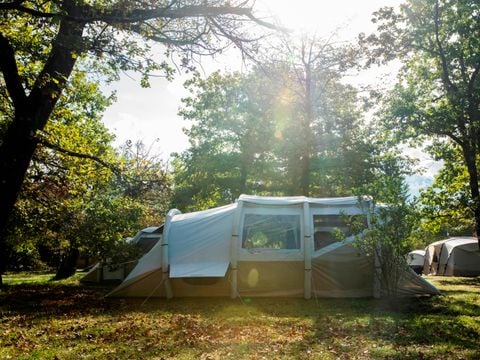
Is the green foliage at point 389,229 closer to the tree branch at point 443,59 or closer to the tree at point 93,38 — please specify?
the tree at point 93,38

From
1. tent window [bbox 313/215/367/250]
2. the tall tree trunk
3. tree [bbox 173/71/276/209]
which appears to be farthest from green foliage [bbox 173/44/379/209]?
the tall tree trunk

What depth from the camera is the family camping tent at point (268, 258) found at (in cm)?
1159

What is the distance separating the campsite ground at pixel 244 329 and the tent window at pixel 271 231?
1527mm

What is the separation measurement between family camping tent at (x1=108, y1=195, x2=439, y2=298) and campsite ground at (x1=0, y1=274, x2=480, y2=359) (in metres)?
0.57

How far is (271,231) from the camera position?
12023 millimetres

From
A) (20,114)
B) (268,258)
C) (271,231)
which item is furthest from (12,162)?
(271,231)

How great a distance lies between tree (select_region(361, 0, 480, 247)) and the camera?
16761 millimetres

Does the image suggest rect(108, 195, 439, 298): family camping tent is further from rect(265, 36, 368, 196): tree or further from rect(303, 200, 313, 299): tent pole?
rect(265, 36, 368, 196): tree

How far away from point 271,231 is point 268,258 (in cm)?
80

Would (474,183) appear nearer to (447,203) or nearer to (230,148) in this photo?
(447,203)

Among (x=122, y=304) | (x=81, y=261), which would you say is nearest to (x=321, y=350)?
(x=122, y=304)

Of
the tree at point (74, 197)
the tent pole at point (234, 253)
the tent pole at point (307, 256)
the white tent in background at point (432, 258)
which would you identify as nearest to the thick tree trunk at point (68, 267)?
the tree at point (74, 197)

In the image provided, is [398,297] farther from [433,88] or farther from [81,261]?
[81,261]

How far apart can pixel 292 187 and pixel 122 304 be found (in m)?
16.1
